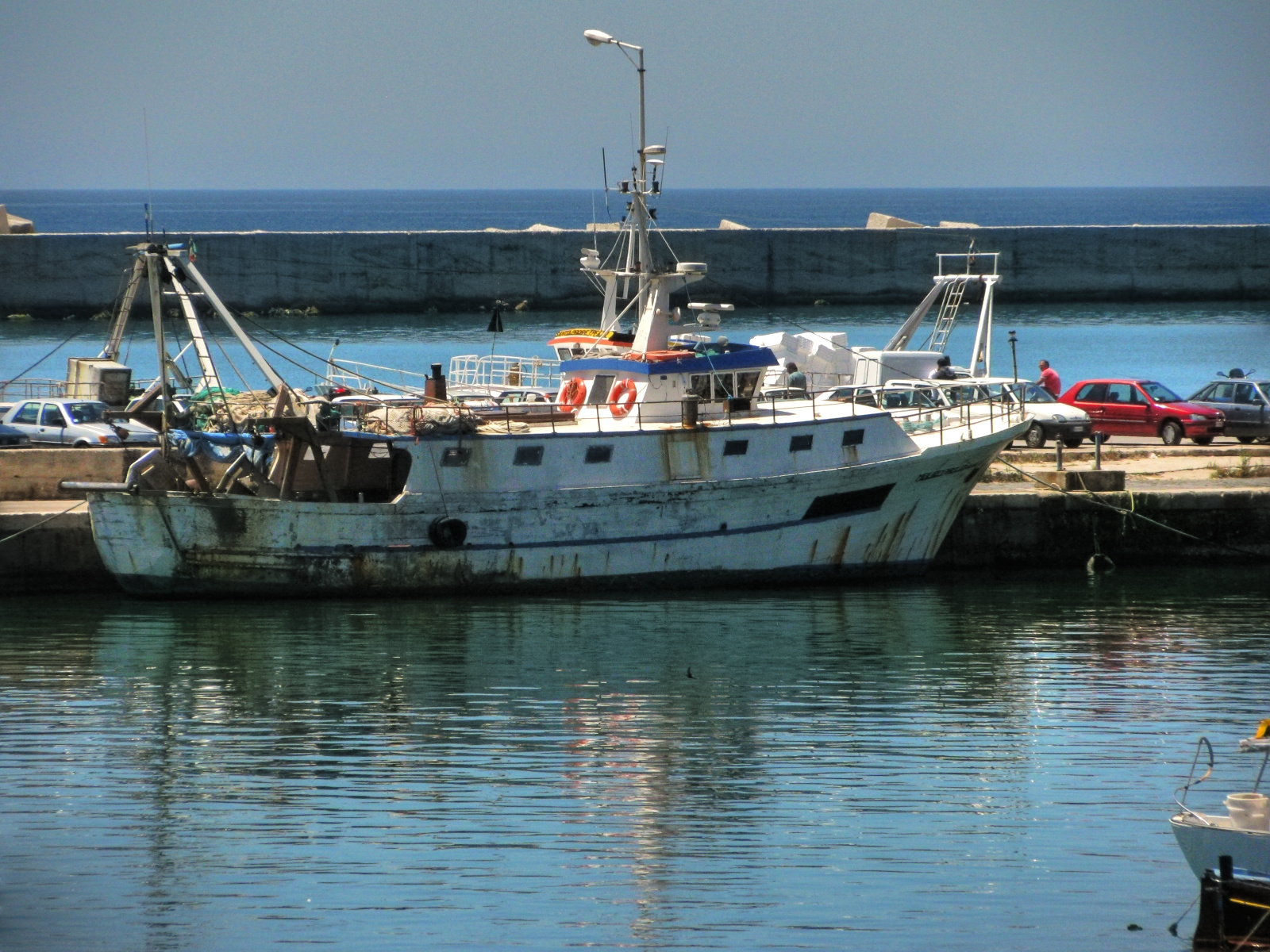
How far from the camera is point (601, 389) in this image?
25219mm

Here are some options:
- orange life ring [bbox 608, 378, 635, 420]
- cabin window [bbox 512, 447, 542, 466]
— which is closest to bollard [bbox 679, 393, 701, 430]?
orange life ring [bbox 608, 378, 635, 420]

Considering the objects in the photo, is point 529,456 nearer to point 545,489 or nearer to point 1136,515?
point 545,489

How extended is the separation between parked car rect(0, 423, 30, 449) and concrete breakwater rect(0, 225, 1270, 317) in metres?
40.4

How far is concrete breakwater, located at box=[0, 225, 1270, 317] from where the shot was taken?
226ft

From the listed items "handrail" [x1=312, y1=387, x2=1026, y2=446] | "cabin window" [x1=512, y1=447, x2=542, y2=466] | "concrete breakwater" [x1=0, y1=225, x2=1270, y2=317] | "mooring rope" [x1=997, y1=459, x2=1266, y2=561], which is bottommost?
"mooring rope" [x1=997, y1=459, x2=1266, y2=561]

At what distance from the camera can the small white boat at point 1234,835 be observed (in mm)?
11883

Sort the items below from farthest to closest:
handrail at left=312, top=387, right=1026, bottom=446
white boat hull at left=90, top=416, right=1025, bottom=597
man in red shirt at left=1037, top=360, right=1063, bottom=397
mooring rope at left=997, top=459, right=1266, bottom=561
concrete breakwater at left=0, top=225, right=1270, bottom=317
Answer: concrete breakwater at left=0, top=225, right=1270, bottom=317
man in red shirt at left=1037, top=360, right=1063, bottom=397
mooring rope at left=997, top=459, right=1266, bottom=561
handrail at left=312, top=387, right=1026, bottom=446
white boat hull at left=90, top=416, right=1025, bottom=597

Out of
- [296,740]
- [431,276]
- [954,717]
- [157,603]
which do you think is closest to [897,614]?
[954,717]

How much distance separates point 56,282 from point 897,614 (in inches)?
2141

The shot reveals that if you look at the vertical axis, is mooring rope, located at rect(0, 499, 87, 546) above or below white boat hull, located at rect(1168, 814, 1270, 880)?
above

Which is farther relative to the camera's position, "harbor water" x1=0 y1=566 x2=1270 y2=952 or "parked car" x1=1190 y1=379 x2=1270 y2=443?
"parked car" x1=1190 y1=379 x2=1270 y2=443

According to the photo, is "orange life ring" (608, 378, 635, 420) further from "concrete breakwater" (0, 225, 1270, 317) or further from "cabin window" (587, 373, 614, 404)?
"concrete breakwater" (0, 225, 1270, 317)

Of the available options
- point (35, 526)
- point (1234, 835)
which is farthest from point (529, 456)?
point (1234, 835)

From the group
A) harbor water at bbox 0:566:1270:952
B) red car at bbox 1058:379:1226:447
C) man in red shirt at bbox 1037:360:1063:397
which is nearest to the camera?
harbor water at bbox 0:566:1270:952
